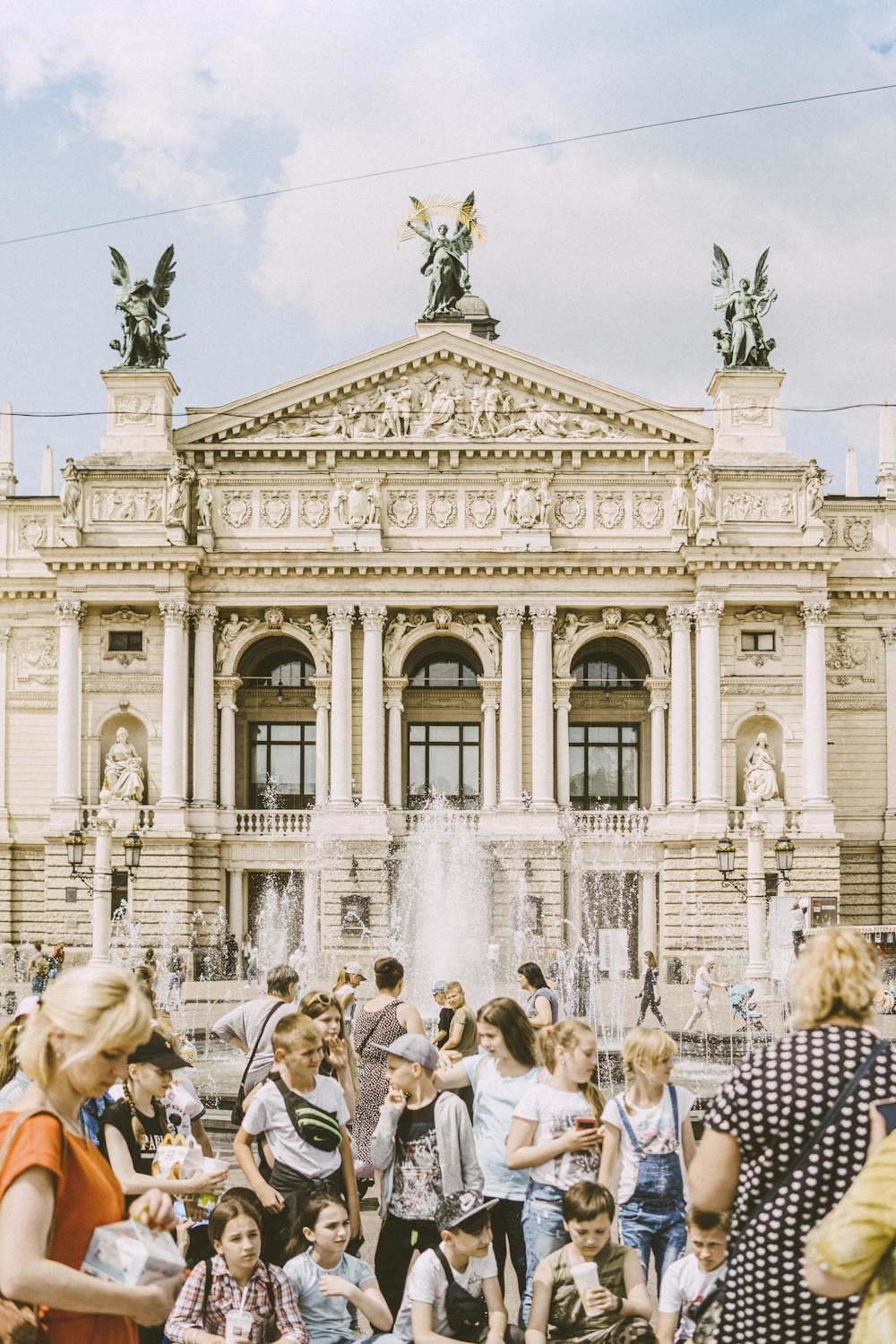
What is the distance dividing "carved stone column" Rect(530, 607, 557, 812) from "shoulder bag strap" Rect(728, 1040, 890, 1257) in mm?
41477

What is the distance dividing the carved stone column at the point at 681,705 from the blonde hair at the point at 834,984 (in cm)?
4160

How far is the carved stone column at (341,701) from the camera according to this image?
153ft

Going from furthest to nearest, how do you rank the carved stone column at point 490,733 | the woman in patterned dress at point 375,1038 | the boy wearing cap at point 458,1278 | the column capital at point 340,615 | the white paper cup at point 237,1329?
1. the carved stone column at point 490,733
2. the column capital at point 340,615
3. the woman in patterned dress at point 375,1038
4. the boy wearing cap at point 458,1278
5. the white paper cup at point 237,1329

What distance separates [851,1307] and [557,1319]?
Answer: 9.25 ft

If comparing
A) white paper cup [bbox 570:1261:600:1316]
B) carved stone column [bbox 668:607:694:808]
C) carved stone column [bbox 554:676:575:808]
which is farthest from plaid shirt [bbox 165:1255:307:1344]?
carved stone column [bbox 554:676:575:808]

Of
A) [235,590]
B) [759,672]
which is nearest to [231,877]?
[235,590]

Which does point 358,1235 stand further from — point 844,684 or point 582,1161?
point 844,684

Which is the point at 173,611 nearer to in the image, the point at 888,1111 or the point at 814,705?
the point at 814,705

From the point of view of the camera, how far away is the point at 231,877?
4697cm

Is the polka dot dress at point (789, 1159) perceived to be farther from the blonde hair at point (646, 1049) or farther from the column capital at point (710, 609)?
the column capital at point (710, 609)

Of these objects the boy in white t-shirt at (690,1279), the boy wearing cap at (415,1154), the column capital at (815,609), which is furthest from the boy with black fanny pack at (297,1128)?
the column capital at (815,609)

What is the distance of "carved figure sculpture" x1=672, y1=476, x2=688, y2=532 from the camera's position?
4712 centimetres

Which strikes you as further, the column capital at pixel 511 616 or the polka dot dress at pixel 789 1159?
the column capital at pixel 511 616

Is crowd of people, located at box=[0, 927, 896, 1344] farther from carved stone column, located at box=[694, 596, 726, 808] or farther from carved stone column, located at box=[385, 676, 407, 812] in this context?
carved stone column, located at box=[385, 676, 407, 812]
